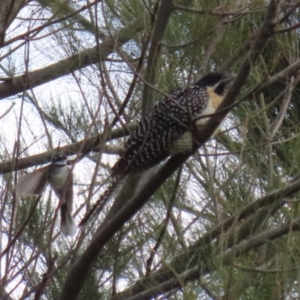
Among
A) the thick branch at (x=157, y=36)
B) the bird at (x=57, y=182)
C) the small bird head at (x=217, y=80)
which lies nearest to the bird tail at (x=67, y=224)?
the bird at (x=57, y=182)

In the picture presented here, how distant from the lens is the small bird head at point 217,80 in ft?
9.37

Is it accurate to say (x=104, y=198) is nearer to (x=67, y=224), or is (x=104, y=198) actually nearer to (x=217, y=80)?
(x=67, y=224)

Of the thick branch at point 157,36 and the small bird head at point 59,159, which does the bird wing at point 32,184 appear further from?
the thick branch at point 157,36

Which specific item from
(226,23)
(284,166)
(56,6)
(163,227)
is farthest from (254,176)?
(56,6)

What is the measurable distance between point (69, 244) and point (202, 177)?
506mm

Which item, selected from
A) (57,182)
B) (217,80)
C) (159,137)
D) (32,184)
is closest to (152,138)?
(159,137)

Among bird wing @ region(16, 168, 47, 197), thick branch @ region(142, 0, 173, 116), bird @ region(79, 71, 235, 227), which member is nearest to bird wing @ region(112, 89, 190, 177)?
bird @ region(79, 71, 235, 227)

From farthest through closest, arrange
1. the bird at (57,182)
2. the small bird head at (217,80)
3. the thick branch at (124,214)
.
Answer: the small bird head at (217,80), the bird at (57,182), the thick branch at (124,214)

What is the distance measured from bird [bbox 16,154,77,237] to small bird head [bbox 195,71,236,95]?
2.01 feet

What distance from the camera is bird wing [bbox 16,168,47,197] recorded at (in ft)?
7.70

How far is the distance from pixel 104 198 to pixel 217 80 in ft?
2.00

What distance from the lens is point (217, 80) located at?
9.45 feet

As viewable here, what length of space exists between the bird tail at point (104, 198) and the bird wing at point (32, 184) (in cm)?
16

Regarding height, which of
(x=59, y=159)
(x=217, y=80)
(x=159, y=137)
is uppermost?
(x=217, y=80)
